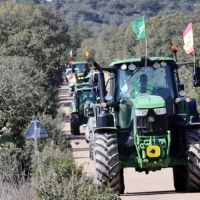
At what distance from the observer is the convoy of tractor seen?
12000 millimetres

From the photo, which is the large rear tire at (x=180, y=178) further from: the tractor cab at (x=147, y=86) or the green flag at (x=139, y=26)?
the green flag at (x=139, y=26)

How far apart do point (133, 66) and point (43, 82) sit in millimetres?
24892

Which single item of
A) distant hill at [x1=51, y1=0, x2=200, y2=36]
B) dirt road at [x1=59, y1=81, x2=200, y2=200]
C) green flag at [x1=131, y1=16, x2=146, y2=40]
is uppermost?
distant hill at [x1=51, y1=0, x2=200, y2=36]

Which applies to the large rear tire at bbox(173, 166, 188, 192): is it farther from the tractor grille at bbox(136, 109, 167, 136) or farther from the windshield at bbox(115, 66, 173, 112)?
the windshield at bbox(115, 66, 173, 112)

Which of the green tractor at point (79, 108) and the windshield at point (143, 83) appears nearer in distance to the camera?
the windshield at point (143, 83)

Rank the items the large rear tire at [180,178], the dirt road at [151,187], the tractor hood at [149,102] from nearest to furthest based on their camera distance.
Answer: the tractor hood at [149,102] → the dirt road at [151,187] → the large rear tire at [180,178]

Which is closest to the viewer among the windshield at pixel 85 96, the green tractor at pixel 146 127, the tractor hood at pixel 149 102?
the tractor hood at pixel 149 102

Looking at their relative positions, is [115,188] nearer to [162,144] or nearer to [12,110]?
[162,144]

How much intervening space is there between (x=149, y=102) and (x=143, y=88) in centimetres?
109

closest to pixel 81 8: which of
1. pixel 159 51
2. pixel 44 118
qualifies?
pixel 159 51

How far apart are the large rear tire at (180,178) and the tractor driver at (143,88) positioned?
156 centimetres

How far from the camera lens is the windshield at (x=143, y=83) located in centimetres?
1299

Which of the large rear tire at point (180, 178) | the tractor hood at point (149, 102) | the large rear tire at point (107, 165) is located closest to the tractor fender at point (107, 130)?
the large rear tire at point (107, 165)

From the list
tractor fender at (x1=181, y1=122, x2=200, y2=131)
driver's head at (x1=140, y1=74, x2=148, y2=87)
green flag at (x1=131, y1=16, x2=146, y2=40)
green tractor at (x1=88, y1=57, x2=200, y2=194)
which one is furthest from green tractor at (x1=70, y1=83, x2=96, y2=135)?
tractor fender at (x1=181, y1=122, x2=200, y2=131)
